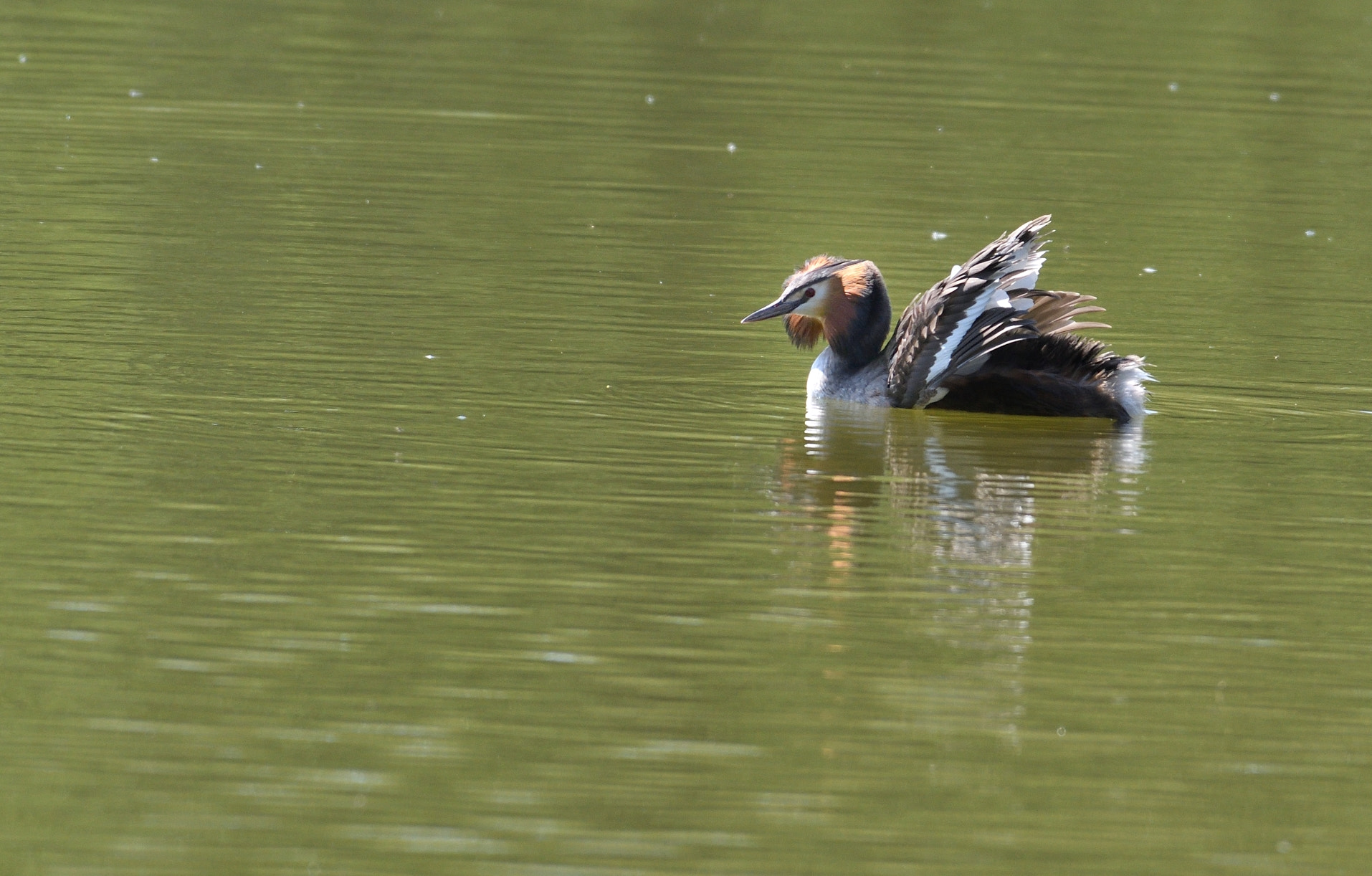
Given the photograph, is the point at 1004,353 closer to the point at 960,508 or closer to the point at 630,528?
the point at 960,508

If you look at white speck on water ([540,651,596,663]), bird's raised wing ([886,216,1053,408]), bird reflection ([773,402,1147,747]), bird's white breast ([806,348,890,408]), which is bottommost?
white speck on water ([540,651,596,663])

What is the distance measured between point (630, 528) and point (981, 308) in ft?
11.7

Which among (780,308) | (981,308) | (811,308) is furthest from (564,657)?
(811,308)

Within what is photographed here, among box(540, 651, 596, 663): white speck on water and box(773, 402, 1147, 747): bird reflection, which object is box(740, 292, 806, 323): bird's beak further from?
box(540, 651, 596, 663): white speck on water

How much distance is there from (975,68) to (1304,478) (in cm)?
1925

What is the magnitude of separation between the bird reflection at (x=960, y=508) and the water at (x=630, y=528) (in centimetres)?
4

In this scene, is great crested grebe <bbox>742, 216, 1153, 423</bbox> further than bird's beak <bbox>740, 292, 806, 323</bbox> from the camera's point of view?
No

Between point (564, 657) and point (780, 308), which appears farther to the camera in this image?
point (780, 308)

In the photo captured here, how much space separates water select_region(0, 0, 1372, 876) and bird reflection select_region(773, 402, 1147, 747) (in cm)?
4

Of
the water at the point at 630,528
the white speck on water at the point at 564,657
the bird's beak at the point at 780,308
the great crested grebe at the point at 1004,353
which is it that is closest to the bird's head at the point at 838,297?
the bird's beak at the point at 780,308

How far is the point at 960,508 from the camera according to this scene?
11.2 metres

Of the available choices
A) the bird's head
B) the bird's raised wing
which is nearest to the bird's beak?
the bird's head

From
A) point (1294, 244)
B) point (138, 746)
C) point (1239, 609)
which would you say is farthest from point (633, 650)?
point (1294, 244)

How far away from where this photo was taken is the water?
733 cm
